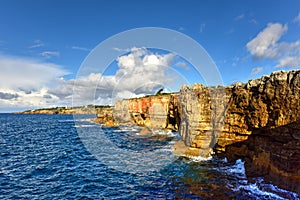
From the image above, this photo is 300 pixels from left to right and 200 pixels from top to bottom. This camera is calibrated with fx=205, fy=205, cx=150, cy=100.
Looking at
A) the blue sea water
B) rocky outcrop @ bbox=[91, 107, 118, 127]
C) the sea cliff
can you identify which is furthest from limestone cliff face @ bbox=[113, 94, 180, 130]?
the blue sea water

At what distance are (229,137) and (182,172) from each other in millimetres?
8281

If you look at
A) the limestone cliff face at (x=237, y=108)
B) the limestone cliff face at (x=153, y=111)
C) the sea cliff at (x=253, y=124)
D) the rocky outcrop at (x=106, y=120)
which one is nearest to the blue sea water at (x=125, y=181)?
the sea cliff at (x=253, y=124)

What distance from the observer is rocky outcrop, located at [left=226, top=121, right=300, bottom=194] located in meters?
15.3

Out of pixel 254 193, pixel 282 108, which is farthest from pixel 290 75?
pixel 254 193

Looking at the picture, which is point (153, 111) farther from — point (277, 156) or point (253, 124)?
point (277, 156)

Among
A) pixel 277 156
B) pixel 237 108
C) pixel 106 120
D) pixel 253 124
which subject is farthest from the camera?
pixel 106 120

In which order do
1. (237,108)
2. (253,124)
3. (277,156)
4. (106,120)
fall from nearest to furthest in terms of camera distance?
(277,156), (253,124), (237,108), (106,120)

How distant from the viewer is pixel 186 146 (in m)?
30.9

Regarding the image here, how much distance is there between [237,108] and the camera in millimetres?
25125

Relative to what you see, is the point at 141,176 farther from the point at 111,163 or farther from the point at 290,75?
the point at 290,75

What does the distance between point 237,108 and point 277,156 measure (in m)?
9.06

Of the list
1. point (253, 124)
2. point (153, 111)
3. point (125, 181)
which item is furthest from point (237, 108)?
point (153, 111)

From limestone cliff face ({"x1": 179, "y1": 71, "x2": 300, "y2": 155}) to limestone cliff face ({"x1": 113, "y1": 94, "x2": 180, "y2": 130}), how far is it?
764 inches

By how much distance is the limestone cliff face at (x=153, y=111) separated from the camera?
59.5 metres
